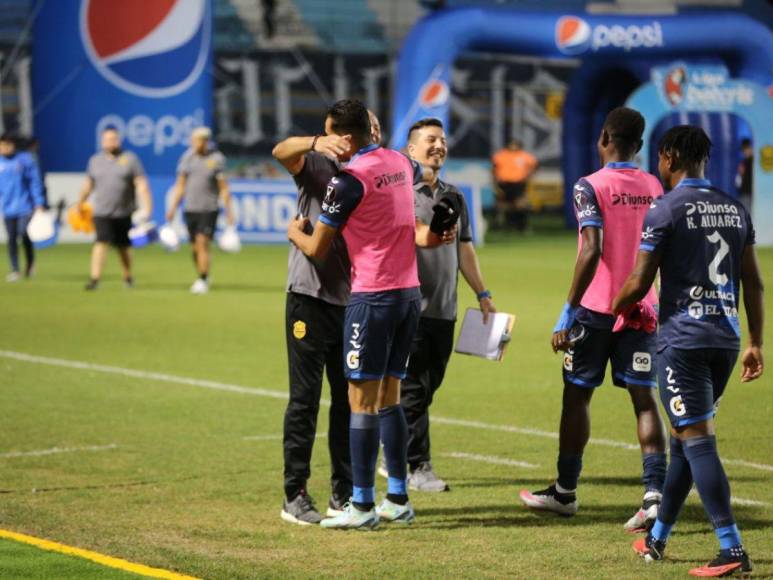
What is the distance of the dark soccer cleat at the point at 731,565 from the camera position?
256 inches

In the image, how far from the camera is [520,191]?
34.8 meters

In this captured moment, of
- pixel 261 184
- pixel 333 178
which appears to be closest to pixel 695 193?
pixel 333 178

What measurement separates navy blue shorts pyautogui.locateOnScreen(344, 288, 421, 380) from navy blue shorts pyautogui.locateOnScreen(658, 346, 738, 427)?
1472mm

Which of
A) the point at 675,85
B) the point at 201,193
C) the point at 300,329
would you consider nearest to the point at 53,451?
the point at 300,329

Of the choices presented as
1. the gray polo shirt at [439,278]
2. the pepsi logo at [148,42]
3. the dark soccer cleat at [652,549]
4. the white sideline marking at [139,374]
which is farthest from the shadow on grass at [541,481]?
the pepsi logo at [148,42]

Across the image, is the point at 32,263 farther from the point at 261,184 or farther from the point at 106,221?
the point at 261,184

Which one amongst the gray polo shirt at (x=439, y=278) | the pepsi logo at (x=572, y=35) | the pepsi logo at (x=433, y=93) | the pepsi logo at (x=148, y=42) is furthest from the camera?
the pepsi logo at (x=572, y=35)

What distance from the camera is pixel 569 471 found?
797 centimetres

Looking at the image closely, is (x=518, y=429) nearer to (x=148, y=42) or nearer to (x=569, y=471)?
(x=569, y=471)

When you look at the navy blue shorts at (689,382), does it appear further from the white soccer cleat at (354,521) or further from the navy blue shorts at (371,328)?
the white soccer cleat at (354,521)

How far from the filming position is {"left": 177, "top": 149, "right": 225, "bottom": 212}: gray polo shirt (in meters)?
20.2

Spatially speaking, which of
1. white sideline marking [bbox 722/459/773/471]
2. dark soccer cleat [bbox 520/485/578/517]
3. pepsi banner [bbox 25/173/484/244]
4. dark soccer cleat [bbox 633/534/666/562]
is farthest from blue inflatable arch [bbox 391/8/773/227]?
dark soccer cleat [bbox 633/534/666/562]

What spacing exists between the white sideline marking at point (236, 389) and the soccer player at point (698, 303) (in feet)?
9.35

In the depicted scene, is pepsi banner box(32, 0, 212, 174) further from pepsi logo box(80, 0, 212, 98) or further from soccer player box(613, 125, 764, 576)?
soccer player box(613, 125, 764, 576)
